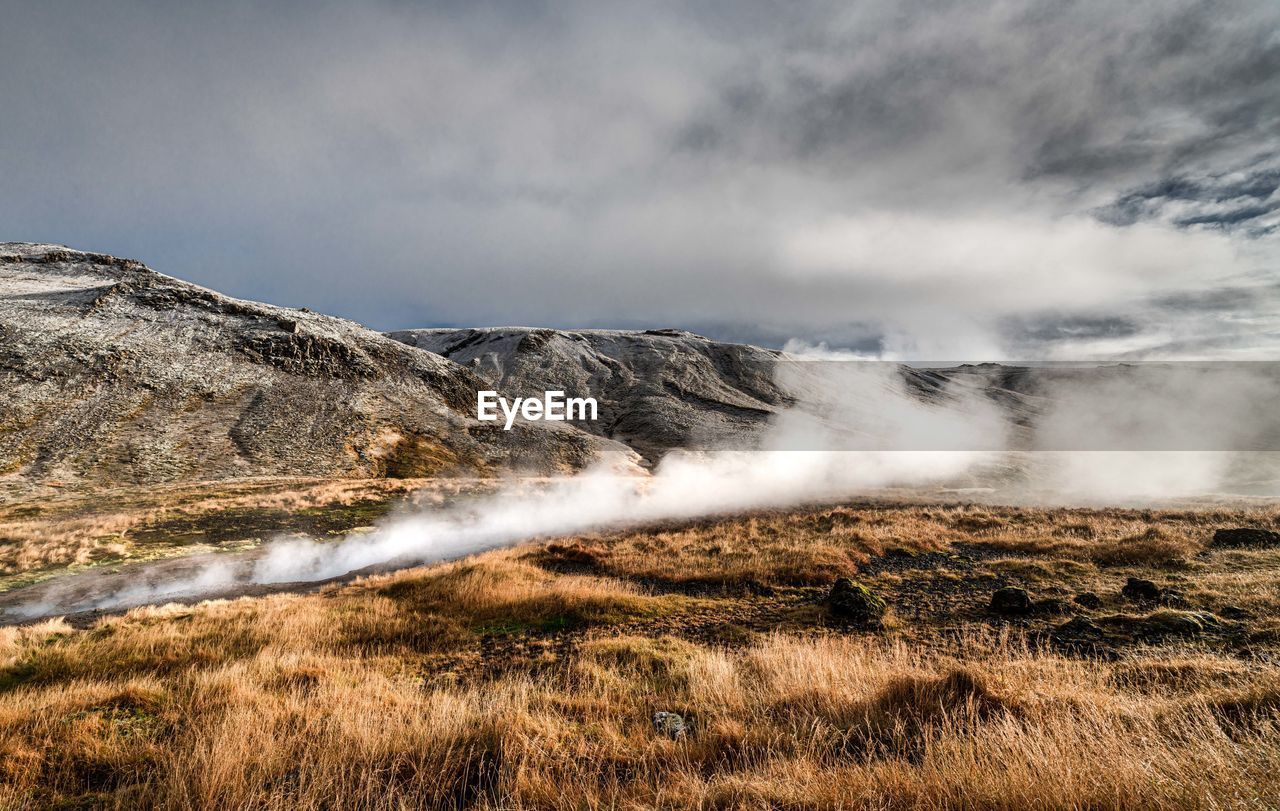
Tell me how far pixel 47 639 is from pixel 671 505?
36.4 meters

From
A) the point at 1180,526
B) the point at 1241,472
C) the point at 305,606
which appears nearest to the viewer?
the point at 305,606

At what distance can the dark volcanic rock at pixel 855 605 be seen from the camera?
36.0 feet

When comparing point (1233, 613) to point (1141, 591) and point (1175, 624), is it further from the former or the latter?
point (1175, 624)

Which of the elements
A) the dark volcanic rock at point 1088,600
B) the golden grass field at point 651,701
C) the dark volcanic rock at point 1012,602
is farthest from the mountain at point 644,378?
the dark volcanic rock at point 1088,600

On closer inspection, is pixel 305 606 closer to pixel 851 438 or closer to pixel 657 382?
pixel 851 438

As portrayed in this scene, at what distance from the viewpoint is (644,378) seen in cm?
12756

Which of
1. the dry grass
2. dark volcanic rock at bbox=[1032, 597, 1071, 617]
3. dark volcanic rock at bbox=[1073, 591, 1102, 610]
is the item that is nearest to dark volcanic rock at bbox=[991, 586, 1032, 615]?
dark volcanic rock at bbox=[1032, 597, 1071, 617]

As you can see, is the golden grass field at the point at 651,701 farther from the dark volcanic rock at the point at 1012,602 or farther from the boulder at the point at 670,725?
the dark volcanic rock at the point at 1012,602

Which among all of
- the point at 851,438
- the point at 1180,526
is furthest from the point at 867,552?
the point at 851,438

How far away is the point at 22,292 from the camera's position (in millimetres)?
73375

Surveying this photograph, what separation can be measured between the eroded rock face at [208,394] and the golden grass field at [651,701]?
1922 inches

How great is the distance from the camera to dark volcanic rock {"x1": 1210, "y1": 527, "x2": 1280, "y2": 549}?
1686cm

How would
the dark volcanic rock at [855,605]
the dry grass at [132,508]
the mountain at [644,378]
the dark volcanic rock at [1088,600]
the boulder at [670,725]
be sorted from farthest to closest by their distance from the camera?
the mountain at [644,378] → the dry grass at [132,508] → the dark volcanic rock at [855,605] → the dark volcanic rock at [1088,600] → the boulder at [670,725]

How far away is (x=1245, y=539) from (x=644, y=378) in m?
113
